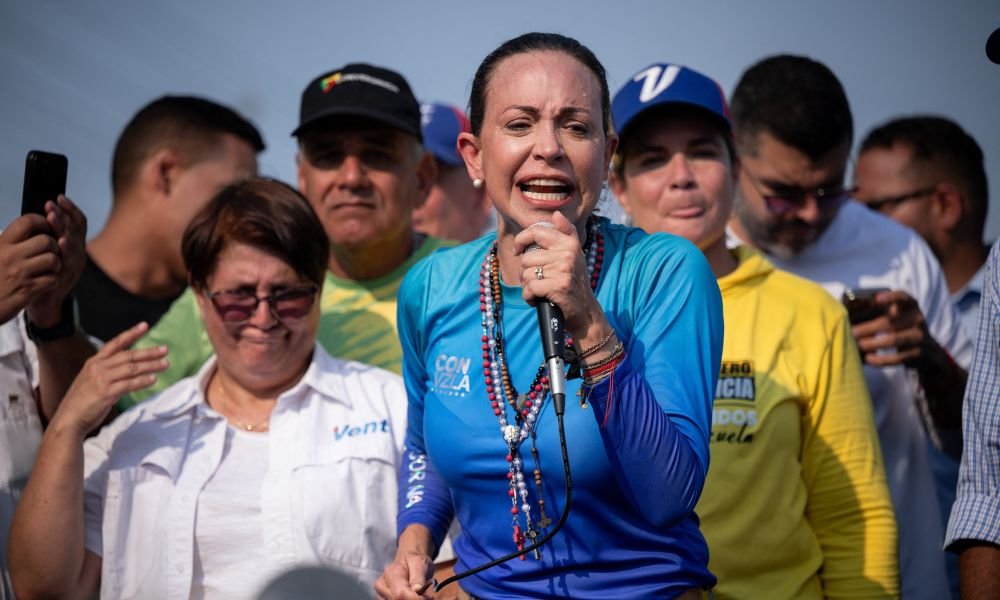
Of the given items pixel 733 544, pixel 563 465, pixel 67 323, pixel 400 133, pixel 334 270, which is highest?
pixel 400 133

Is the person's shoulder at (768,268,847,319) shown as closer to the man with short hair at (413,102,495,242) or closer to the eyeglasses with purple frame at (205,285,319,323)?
the eyeglasses with purple frame at (205,285,319,323)

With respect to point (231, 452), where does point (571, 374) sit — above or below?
above

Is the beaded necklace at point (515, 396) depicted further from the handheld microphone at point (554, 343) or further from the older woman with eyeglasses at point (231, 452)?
the older woman with eyeglasses at point (231, 452)

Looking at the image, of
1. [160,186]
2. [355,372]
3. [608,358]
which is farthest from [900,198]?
[608,358]

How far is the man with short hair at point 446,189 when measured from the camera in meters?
6.55

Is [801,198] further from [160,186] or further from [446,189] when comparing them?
[160,186]

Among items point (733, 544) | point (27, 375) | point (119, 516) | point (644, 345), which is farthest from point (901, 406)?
point (27, 375)

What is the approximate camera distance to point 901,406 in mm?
4527

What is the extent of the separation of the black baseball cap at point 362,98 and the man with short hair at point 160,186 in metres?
1.01

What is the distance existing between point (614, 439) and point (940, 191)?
4437mm

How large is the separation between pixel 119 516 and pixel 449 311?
5.52 feet

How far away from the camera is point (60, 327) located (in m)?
4.27

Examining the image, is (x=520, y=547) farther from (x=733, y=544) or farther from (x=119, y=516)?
(x=119, y=516)

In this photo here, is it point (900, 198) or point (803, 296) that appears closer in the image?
point (803, 296)
